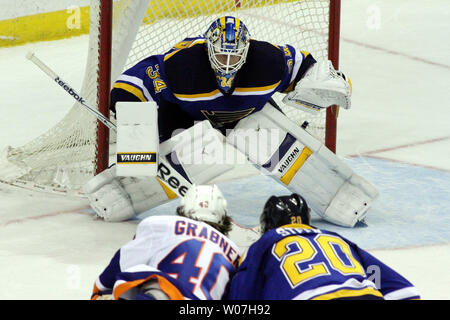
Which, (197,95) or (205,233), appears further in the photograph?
(197,95)

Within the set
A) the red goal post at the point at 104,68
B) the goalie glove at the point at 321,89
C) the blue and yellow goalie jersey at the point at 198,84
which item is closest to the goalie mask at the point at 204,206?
the blue and yellow goalie jersey at the point at 198,84

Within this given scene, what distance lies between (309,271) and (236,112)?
57.3 inches

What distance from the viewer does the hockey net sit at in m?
3.97

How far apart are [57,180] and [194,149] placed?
83 cm

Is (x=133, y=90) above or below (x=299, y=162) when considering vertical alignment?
above

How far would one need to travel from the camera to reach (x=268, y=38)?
460 cm

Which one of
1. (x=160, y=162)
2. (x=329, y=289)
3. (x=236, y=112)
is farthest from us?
(x=236, y=112)

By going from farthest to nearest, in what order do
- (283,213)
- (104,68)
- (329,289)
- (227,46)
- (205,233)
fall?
1. (104,68)
2. (227,46)
3. (283,213)
4. (205,233)
5. (329,289)

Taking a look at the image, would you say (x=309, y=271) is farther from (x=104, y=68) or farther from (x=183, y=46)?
(x=104, y=68)

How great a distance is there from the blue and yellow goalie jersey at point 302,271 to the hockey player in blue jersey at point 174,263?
0.06 m

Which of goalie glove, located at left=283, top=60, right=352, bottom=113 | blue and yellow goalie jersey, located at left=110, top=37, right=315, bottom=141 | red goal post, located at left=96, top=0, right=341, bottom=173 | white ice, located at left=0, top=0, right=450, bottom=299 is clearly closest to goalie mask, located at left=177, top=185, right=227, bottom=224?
white ice, located at left=0, top=0, right=450, bottom=299

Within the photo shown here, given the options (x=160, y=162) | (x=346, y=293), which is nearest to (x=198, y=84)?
(x=160, y=162)

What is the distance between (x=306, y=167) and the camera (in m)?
3.72
